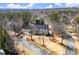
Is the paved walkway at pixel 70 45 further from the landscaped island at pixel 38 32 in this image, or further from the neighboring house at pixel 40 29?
the neighboring house at pixel 40 29

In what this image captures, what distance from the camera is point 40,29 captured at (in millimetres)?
991

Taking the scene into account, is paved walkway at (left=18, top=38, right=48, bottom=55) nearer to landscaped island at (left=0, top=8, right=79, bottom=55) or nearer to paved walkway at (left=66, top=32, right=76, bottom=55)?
landscaped island at (left=0, top=8, right=79, bottom=55)

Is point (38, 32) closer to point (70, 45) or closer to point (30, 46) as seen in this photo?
point (30, 46)

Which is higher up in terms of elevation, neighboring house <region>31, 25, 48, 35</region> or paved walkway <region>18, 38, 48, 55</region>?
neighboring house <region>31, 25, 48, 35</region>

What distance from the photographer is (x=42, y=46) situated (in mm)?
1000

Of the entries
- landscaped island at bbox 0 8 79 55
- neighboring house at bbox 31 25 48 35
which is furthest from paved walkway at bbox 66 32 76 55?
neighboring house at bbox 31 25 48 35

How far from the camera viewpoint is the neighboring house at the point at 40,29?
3.25 feet

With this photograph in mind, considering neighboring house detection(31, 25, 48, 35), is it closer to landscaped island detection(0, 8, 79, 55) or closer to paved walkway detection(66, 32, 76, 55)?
landscaped island detection(0, 8, 79, 55)

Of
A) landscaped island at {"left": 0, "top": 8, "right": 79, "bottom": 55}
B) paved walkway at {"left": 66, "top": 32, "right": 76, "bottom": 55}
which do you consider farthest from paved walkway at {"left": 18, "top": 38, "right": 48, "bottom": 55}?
paved walkway at {"left": 66, "top": 32, "right": 76, "bottom": 55}

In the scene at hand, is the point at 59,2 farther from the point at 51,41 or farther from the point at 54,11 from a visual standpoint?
the point at 51,41

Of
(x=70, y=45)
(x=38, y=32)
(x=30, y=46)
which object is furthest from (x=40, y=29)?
(x=70, y=45)

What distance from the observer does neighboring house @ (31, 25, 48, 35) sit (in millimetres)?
991

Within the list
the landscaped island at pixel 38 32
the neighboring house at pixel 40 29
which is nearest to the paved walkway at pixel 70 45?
the landscaped island at pixel 38 32
